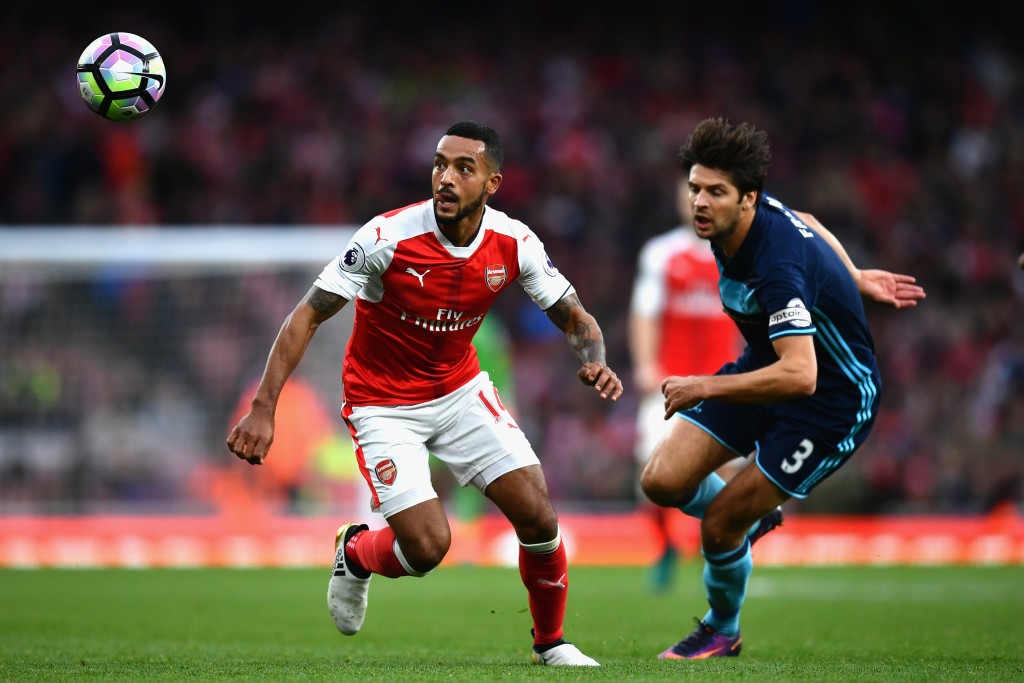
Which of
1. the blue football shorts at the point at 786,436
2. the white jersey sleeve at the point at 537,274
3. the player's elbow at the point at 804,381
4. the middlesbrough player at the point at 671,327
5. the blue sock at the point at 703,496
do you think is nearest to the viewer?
the player's elbow at the point at 804,381

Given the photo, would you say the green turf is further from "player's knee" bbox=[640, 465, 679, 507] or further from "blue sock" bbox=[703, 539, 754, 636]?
"player's knee" bbox=[640, 465, 679, 507]

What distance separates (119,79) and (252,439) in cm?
210

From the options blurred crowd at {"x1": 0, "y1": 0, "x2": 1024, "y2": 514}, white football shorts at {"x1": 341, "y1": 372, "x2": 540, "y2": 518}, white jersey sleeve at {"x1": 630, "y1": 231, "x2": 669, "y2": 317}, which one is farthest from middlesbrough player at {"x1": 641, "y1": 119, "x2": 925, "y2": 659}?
blurred crowd at {"x1": 0, "y1": 0, "x2": 1024, "y2": 514}

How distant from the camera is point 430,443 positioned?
6.14 metres

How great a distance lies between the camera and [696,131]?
19.6 feet

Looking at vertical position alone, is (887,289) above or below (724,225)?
below

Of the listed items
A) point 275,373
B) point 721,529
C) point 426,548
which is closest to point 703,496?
point 721,529

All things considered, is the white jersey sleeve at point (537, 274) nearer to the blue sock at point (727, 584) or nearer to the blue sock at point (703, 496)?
the blue sock at point (703, 496)

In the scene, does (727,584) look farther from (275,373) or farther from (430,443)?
(275,373)

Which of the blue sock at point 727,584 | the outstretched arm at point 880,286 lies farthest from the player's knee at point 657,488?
the outstretched arm at point 880,286

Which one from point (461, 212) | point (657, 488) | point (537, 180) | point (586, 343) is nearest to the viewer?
point (461, 212)

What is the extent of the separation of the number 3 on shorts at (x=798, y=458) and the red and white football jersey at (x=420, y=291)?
1.23 m

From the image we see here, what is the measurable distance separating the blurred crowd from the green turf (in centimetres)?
270

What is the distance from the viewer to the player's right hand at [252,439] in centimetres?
540
